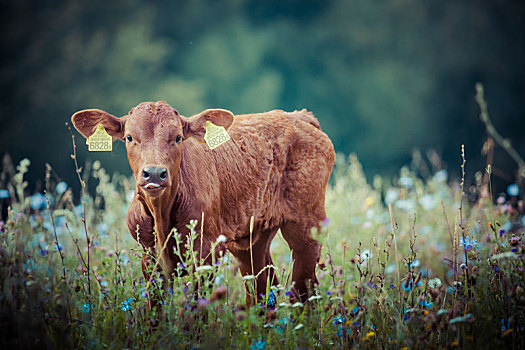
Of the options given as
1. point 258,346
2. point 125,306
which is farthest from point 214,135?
point 258,346

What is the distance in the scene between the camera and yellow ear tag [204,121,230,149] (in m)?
3.33

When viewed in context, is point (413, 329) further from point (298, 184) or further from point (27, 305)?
point (27, 305)

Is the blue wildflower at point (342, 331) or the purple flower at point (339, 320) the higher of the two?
the purple flower at point (339, 320)

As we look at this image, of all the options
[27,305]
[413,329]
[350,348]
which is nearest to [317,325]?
[350,348]

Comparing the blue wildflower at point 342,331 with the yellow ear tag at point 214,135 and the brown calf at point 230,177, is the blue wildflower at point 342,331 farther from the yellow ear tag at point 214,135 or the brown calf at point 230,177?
the yellow ear tag at point 214,135

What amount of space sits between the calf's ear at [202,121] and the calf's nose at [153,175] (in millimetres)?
597

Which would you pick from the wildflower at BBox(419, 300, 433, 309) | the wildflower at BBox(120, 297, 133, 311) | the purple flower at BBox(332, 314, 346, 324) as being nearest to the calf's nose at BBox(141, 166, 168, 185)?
the wildflower at BBox(120, 297, 133, 311)

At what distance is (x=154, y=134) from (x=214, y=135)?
0.49m

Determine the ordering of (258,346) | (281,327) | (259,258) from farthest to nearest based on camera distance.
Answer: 1. (259,258)
2. (281,327)
3. (258,346)

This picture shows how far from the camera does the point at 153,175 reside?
276cm

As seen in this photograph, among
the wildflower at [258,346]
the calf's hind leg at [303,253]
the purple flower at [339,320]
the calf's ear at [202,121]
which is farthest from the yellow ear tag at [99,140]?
the purple flower at [339,320]

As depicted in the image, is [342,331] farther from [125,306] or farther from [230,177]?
[230,177]

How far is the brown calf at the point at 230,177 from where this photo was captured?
3018 millimetres

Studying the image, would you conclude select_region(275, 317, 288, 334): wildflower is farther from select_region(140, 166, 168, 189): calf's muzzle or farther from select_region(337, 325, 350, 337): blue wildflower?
select_region(140, 166, 168, 189): calf's muzzle
